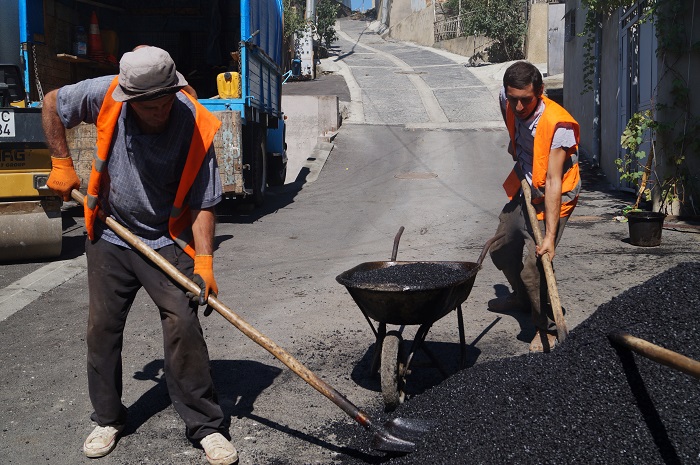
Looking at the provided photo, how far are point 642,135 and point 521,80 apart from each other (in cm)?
677

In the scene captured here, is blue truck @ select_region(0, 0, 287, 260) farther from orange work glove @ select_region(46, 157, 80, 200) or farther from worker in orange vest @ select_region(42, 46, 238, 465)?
worker in orange vest @ select_region(42, 46, 238, 465)

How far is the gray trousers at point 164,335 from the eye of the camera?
3494mm

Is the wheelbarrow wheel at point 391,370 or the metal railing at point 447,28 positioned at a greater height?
the metal railing at point 447,28

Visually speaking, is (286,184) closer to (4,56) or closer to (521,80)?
Result: (4,56)

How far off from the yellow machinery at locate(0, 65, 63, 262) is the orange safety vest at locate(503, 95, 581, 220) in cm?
471

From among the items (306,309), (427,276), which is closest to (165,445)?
(427,276)

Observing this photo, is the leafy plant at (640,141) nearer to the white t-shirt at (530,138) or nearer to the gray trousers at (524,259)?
the gray trousers at (524,259)

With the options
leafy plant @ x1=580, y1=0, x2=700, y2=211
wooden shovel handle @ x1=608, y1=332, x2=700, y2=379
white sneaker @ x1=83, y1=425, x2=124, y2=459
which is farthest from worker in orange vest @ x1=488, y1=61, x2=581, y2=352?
leafy plant @ x1=580, y1=0, x2=700, y2=211

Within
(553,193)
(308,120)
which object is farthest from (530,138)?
(308,120)

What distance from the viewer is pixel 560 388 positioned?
330 cm

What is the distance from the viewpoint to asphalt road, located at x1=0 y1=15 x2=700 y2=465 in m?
3.84

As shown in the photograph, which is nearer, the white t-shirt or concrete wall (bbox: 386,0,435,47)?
the white t-shirt

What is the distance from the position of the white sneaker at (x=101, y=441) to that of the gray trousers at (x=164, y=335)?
0.04 metres

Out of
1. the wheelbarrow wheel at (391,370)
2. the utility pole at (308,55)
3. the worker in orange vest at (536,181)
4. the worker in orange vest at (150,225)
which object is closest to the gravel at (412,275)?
the wheelbarrow wheel at (391,370)
